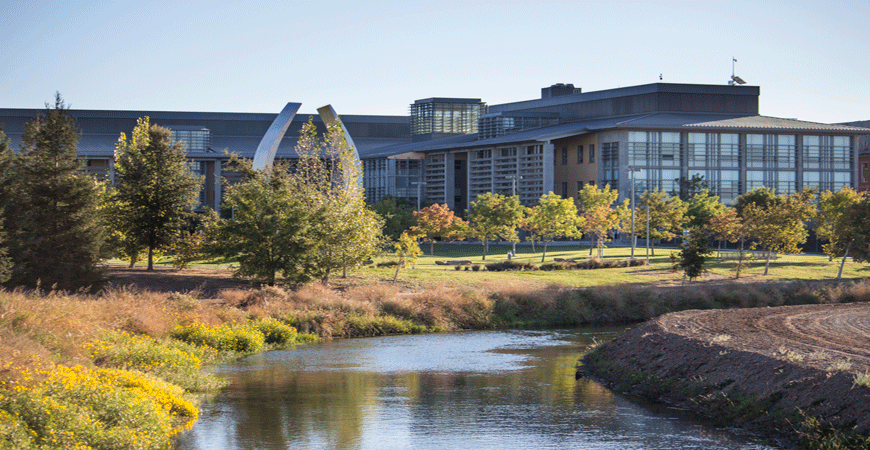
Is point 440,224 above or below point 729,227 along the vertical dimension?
above

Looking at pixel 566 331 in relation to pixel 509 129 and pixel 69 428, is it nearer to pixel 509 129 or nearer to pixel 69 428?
pixel 69 428

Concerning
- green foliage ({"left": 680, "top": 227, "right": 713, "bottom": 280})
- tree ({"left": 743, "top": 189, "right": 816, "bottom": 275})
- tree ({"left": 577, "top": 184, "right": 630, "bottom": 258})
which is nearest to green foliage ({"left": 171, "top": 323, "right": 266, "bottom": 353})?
green foliage ({"left": 680, "top": 227, "right": 713, "bottom": 280})

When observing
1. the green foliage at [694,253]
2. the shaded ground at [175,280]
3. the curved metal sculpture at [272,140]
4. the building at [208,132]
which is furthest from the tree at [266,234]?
the building at [208,132]

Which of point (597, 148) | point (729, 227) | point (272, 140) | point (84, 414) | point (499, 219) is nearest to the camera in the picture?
point (84, 414)

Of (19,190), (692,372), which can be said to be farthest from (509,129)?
(692,372)

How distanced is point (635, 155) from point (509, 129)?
2108 cm

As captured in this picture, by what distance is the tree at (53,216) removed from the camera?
103 ft

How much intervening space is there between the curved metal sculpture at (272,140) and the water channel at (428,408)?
20.8m

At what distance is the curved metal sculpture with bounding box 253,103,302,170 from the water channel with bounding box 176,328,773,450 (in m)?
20.8

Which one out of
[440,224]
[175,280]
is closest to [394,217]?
[440,224]

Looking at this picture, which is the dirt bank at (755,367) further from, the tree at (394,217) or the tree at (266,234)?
the tree at (394,217)

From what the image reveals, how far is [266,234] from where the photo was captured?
3672 cm

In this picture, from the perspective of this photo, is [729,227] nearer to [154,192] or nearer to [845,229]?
[845,229]

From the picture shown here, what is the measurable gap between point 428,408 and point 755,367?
7.13 meters
